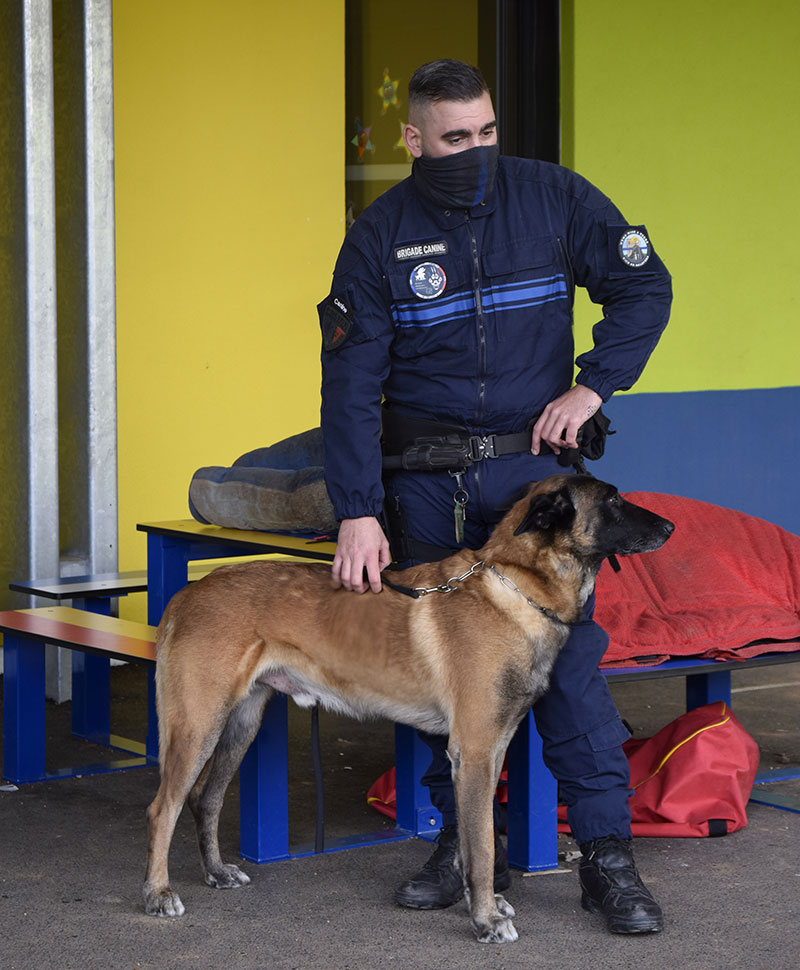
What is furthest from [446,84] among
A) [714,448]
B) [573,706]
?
[714,448]

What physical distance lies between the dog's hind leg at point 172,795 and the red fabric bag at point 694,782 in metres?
1.06

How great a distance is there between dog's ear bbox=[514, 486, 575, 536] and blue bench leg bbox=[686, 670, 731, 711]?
162 cm

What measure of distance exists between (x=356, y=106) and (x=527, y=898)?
4.87 metres

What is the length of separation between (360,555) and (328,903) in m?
0.93

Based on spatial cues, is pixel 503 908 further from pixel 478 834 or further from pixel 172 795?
pixel 172 795

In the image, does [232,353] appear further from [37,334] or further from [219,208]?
[37,334]

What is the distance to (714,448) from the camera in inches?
327

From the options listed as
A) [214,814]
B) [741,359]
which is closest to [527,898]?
[214,814]

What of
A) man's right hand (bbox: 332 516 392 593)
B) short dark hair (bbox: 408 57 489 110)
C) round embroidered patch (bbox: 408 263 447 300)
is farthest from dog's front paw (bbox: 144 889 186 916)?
short dark hair (bbox: 408 57 489 110)

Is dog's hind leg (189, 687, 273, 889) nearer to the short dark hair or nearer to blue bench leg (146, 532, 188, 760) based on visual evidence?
blue bench leg (146, 532, 188, 760)

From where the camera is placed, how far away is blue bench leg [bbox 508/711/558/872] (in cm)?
382

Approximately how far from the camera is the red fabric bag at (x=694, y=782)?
4.16 metres

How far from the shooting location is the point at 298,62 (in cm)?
699

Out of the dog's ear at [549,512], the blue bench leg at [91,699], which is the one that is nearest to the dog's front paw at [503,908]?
the dog's ear at [549,512]
